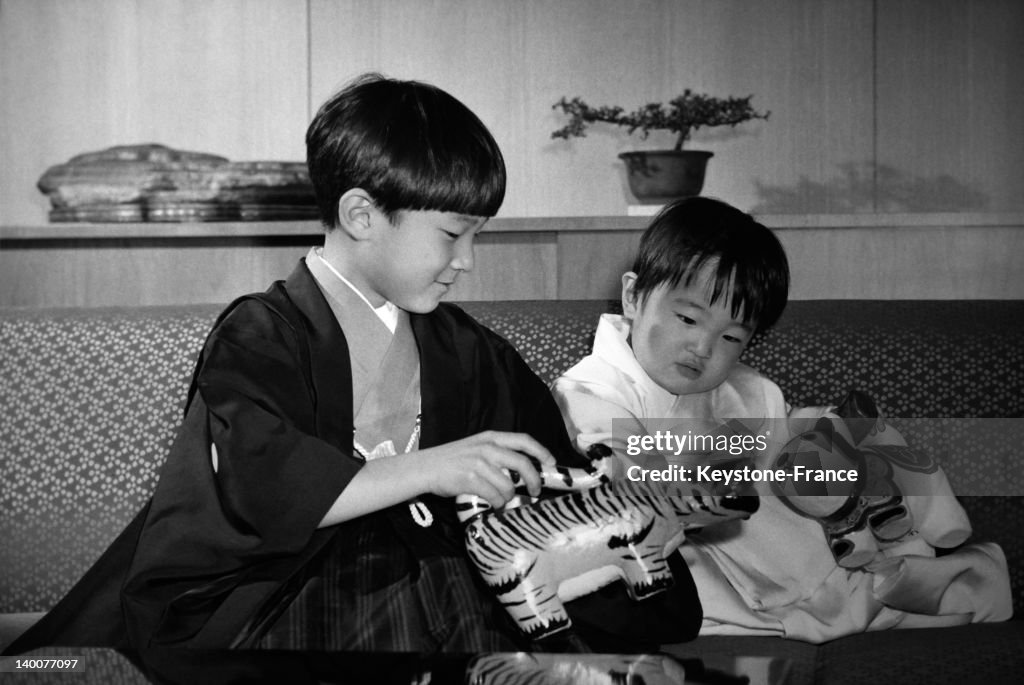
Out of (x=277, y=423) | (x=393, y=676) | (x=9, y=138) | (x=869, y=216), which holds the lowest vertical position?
(x=393, y=676)

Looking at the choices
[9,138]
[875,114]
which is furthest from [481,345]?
[9,138]

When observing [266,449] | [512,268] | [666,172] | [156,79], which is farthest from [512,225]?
[156,79]

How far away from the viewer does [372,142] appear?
0.98 meters

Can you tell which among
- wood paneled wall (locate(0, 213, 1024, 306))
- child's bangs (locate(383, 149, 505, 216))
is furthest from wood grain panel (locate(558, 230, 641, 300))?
child's bangs (locate(383, 149, 505, 216))

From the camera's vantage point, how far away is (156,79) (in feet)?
7.22

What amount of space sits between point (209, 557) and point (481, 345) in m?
0.34

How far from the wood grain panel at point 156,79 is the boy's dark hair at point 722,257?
1236mm

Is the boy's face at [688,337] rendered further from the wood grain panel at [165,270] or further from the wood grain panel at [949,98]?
the wood grain panel at [949,98]

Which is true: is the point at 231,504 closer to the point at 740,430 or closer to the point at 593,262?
the point at 740,430

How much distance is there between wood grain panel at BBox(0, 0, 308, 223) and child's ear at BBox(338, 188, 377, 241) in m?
1.26

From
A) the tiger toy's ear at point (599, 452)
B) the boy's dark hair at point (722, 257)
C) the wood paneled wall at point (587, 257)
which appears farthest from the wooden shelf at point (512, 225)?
the tiger toy's ear at point (599, 452)

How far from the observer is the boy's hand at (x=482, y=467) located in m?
0.87

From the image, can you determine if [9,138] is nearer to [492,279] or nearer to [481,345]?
[492,279]

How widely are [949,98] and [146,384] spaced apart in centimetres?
166
